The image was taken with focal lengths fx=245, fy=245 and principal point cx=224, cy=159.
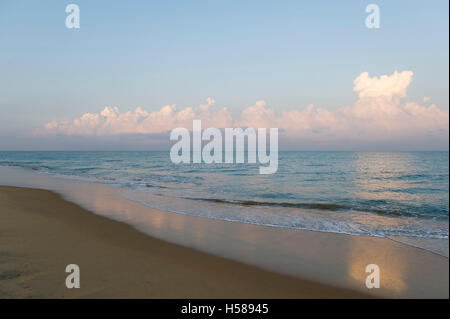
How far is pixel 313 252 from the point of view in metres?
5.85

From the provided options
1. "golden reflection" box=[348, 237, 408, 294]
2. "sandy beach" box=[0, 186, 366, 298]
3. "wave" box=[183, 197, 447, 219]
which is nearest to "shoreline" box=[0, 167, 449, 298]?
"golden reflection" box=[348, 237, 408, 294]

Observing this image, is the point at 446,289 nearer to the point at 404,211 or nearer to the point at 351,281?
the point at 351,281

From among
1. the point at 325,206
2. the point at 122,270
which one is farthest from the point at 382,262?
the point at 325,206

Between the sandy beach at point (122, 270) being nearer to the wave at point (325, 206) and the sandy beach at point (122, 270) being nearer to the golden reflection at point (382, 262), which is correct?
the golden reflection at point (382, 262)

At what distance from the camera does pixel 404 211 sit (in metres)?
11.0

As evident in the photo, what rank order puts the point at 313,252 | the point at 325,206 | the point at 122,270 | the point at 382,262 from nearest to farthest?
the point at 122,270 < the point at 382,262 < the point at 313,252 < the point at 325,206

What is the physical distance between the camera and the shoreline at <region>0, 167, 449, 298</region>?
441 centimetres

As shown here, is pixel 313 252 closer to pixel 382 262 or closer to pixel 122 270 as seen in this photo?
pixel 382 262

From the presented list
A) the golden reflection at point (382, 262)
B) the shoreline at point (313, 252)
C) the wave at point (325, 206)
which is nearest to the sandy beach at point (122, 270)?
the shoreline at point (313, 252)

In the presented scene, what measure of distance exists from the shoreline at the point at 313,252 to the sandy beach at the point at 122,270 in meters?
0.35

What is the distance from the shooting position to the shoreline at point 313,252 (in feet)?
14.5

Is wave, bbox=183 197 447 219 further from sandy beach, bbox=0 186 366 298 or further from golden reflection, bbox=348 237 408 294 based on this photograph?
sandy beach, bbox=0 186 366 298

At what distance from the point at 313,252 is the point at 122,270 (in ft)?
13.9

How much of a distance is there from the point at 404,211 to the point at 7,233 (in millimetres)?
14433
